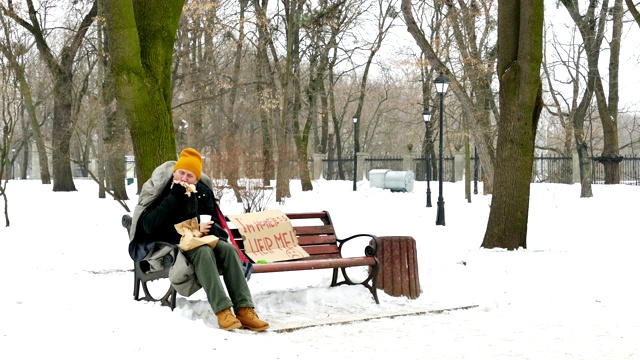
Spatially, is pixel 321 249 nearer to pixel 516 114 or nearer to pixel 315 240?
pixel 315 240

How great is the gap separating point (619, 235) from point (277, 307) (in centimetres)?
1091

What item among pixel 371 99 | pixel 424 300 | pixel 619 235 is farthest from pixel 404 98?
pixel 424 300

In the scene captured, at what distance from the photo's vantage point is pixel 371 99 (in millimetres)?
67125

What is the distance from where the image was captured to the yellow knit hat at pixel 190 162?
670 centimetres

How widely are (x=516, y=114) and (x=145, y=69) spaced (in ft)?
17.6

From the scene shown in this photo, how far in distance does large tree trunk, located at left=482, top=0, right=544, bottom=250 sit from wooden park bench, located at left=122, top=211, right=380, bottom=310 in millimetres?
4294

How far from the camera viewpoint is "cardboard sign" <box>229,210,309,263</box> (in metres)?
7.75

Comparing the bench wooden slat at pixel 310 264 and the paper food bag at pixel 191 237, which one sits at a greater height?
the paper food bag at pixel 191 237

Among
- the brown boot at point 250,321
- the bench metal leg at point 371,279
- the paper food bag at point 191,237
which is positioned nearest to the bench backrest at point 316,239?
the bench metal leg at point 371,279

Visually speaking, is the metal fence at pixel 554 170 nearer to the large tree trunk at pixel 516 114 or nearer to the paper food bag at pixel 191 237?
the large tree trunk at pixel 516 114

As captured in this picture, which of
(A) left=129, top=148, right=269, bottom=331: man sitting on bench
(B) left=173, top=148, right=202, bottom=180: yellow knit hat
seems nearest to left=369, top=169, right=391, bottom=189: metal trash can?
(A) left=129, top=148, right=269, bottom=331: man sitting on bench

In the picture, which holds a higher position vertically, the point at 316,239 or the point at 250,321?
the point at 316,239

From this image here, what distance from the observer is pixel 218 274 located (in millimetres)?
6508

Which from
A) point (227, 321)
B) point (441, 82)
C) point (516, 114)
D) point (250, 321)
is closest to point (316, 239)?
point (250, 321)
